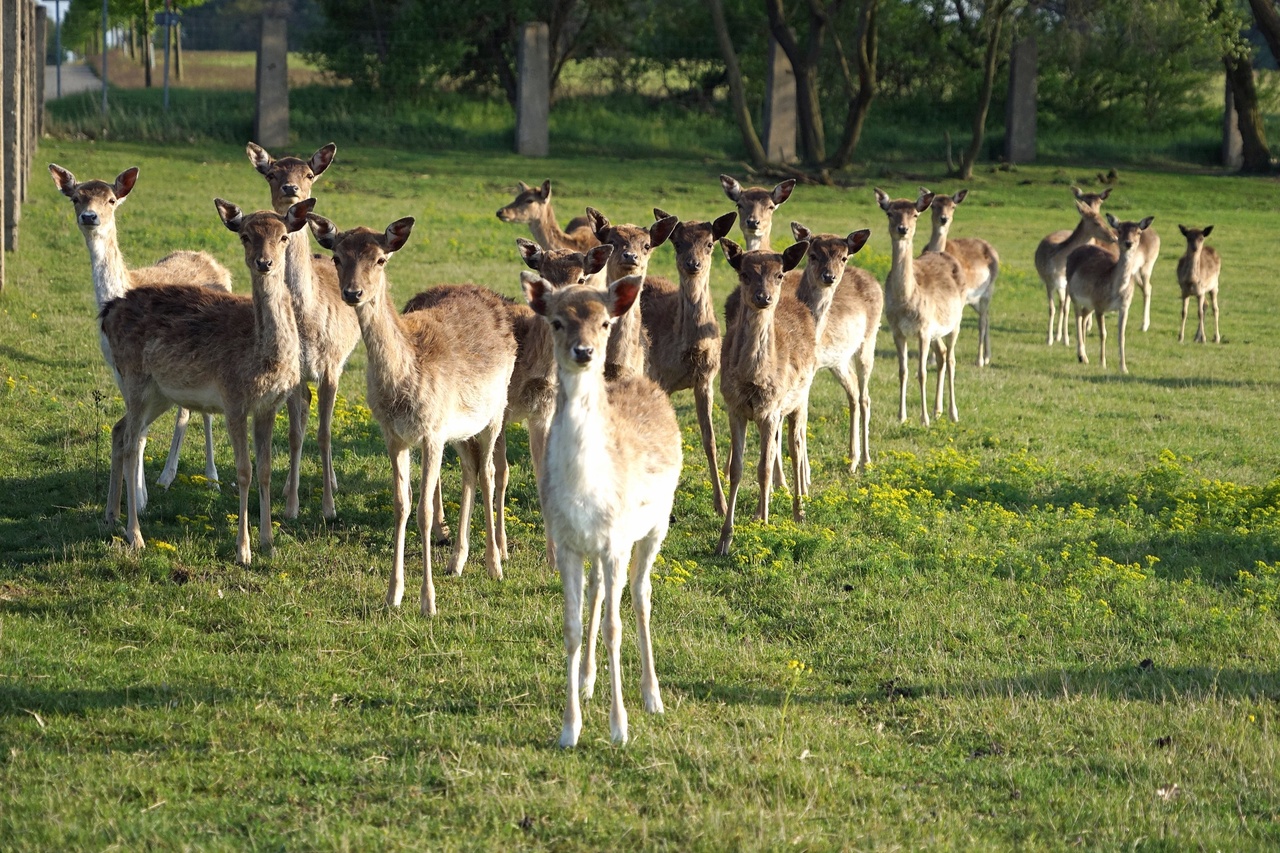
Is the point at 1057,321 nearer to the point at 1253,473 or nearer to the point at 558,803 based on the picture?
the point at 1253,473

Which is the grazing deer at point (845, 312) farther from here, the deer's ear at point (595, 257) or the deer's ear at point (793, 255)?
the deer's ear at point (595, 257)

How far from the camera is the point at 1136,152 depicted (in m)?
33.6

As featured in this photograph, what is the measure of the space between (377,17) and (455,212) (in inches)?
558

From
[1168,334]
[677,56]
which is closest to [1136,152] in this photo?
[677,56]

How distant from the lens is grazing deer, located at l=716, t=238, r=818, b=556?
826 cm

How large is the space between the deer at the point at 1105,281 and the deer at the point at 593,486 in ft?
39.0

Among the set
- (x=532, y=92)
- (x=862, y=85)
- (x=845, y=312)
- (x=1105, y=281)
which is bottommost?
(x=845, y=312)

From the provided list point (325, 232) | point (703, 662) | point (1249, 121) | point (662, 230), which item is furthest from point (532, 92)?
point (703, 662)

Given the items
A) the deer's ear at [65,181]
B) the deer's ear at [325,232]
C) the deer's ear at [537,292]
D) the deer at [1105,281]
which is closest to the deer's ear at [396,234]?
the deer's ear at [325,232]

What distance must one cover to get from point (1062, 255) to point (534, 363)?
12.2 meters

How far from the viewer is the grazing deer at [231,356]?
25.1 feet

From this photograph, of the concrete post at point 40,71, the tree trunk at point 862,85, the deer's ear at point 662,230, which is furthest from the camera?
the tree trunk at point 862,85

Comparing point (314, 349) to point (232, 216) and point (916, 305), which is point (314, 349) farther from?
point (916, 305)

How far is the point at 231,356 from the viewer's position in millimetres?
7699
